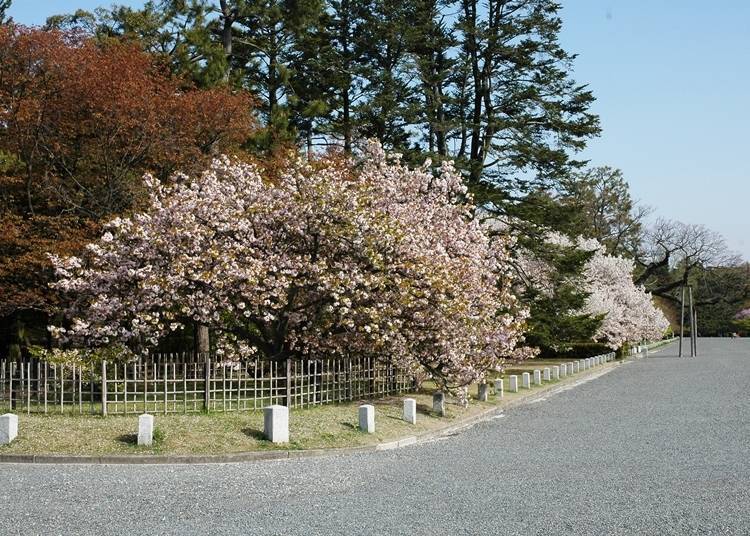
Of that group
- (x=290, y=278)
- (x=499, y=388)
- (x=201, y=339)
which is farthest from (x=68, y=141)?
(x=499, y=388)

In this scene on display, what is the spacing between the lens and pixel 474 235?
23188 mm

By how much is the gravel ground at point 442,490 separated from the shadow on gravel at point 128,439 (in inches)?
46.7

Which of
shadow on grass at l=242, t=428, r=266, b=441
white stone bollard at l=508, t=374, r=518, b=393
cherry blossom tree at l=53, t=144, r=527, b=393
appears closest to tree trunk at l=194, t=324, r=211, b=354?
cherry blossom tree at l=53, t=144, r=527, b=393

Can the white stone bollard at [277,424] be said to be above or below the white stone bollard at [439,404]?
above

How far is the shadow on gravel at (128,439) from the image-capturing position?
1378 cm

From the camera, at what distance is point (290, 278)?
61.3 feet

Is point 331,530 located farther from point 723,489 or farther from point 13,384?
point 13,384

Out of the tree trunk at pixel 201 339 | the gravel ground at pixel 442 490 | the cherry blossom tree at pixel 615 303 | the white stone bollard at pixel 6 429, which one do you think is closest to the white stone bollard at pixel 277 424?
the gravel ground at pixel 442 490

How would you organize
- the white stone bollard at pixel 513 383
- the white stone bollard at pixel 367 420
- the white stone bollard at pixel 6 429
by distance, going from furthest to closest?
the white stone bollard at pixel 513 383 < the white stone bollard at pixel 367 420 < the white stone bollard at pixel 6 429

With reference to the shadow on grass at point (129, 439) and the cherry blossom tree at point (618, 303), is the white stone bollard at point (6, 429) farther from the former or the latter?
the cherry blossom tree at point (618, 303)

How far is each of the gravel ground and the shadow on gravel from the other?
119cm

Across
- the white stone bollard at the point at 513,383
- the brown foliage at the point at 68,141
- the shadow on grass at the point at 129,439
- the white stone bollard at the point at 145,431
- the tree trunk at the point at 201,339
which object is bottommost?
the white stone bollard at the point at 513,383

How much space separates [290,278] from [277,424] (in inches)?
194

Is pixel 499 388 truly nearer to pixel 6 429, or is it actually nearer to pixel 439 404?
pixel 439 404
